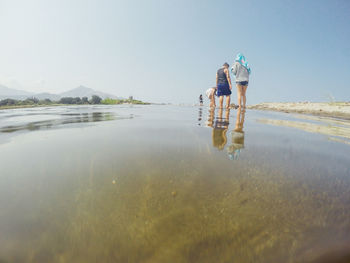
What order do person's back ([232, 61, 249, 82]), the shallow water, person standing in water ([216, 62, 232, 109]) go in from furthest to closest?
person standing in water ([216, 62, 232, 109])
person's back ([232, 61, 249, 82])
the shallow water

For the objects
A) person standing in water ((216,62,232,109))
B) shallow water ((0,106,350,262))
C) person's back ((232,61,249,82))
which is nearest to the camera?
shallow water ((0,106,350,262))

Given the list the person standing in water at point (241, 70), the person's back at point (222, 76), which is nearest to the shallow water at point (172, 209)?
the person standing in water at point (241, 70)

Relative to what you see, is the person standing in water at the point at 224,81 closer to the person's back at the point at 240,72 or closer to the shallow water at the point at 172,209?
the person's back at the point at 240,72

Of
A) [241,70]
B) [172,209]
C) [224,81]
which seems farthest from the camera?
[224,81]

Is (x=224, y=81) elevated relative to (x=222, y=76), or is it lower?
lower

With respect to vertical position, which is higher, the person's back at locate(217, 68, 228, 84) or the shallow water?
the person's back at locate(217, 68, 228, 84)

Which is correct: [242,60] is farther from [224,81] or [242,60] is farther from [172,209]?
[172,209]

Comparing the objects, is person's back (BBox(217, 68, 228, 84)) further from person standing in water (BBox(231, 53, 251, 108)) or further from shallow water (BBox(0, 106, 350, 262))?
shallow water (BBox(0, 106, 350, 262))

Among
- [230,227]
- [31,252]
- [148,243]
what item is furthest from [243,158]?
[31,252]

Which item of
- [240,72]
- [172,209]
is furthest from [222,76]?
[172,209]

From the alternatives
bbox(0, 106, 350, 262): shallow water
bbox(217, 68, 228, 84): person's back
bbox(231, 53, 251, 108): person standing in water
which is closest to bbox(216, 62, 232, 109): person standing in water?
bbox(217, 68, 228, 84): person's back

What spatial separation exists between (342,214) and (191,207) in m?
0.75

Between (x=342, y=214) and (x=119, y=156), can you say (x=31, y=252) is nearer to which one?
(x=119, y=156)

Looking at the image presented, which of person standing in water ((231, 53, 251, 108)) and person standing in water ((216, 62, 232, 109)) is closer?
person standing in water ((231, 53, 251, 108))
